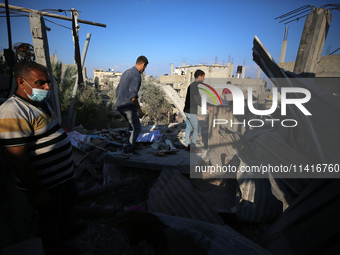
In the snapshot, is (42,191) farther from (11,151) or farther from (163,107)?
(163,107)

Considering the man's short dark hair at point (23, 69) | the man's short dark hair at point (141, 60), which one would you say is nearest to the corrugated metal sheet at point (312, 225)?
the man's short dark hair at point (23, 69)

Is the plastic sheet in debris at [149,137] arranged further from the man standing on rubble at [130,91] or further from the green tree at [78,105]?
the green tree at [78,105]

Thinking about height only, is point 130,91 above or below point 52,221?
above

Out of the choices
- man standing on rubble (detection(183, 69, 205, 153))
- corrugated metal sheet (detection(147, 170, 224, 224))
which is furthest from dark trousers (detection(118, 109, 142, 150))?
man standing on rubble (detection(183, 69, 205, 153))

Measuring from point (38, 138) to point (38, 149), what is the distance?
10cm

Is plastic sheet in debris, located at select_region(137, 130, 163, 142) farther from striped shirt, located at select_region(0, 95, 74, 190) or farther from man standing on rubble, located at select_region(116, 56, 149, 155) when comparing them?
striped shirt, located at select_region(0, 95, 74, 190)

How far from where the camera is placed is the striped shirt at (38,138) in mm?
1353

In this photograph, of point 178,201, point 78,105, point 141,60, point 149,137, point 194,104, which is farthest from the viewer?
point 78,105

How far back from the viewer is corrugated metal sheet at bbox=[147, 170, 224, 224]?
2.18m

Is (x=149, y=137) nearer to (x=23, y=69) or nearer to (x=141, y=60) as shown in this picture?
(x=141, y=60)

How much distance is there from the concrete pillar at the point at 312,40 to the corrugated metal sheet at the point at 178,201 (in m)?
4.43

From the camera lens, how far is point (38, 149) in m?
1.57

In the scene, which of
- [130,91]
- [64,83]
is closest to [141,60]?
[130,91]

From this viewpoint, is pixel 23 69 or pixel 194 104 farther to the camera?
pixel 194 104
